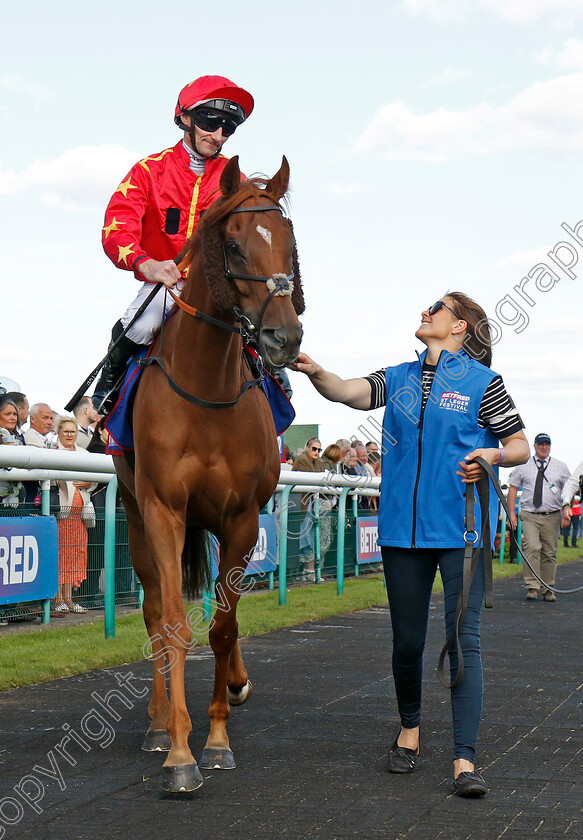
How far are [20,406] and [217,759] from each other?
545 centimetres

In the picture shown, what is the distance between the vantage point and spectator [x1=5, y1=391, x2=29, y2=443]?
922cm

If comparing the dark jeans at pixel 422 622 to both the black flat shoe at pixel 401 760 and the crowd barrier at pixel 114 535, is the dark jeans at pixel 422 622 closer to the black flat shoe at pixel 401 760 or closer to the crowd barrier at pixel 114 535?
the black flat shoe at pixel 401 760

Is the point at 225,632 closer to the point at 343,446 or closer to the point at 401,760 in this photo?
the point at 401,760

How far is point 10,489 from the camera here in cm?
804

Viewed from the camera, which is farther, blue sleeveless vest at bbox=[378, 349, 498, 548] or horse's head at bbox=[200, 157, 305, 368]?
blue sleeveless vest at bbox=[378, 349, 498, 548]

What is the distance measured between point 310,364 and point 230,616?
134 centimetres

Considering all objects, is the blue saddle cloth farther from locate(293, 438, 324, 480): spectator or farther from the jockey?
locate(293, 438, 324, 480): spectator

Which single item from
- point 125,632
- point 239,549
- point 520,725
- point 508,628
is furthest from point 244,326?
point 508,628

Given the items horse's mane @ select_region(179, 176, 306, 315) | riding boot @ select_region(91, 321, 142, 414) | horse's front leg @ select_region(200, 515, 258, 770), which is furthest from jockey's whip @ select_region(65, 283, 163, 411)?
horse's front leg @ select_region(200, 515, 258, 770)

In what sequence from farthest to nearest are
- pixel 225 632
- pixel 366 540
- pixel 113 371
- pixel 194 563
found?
pixel 366 540
pixel 194 563
pixel 113 371
pixel 225 632

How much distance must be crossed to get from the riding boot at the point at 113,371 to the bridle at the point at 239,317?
0.23m

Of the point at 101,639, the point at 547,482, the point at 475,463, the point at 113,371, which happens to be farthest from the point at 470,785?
Answer: the point at 547,482

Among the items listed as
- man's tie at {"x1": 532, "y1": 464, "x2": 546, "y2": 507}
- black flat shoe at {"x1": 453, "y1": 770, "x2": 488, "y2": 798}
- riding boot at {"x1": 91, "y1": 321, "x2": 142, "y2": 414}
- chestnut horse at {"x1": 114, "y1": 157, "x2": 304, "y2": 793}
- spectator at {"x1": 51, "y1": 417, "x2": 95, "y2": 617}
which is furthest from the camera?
man's tie at {"x1": 532, "y1": 464, "x2": 546, "y2": 507}

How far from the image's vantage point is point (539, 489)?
1480 centimetres
